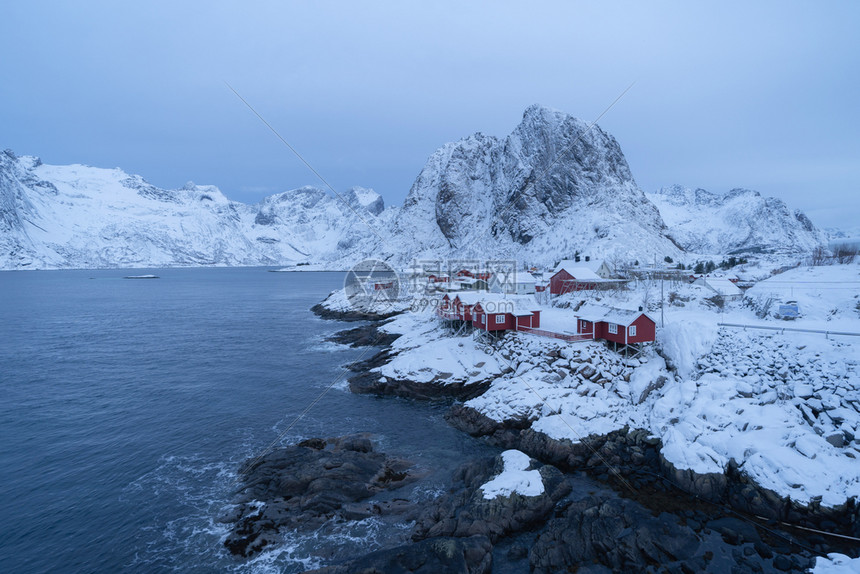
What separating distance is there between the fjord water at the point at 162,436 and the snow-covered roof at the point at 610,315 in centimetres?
1486

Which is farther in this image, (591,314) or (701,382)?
(591,314)

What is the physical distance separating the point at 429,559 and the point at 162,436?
21066mm

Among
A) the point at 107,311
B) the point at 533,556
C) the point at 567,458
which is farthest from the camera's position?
the point at 107,311

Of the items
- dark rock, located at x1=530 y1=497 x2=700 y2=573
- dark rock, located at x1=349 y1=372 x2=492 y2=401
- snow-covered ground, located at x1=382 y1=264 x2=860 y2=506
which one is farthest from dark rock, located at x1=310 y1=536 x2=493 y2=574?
dark rock, located at x1=349 y1=372 x2=492 y2=401

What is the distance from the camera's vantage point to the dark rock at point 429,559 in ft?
45.8

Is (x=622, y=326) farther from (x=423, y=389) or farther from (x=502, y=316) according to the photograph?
(x=423, y=389)

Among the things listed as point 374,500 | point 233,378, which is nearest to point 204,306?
point 233,378

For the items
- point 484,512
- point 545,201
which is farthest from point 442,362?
point 545,201

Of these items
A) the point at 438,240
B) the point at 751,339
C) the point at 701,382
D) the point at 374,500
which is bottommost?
the point at 374,500

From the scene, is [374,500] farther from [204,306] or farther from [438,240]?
[438,240]

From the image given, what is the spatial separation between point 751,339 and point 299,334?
167 feet

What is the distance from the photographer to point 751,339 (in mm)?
27750

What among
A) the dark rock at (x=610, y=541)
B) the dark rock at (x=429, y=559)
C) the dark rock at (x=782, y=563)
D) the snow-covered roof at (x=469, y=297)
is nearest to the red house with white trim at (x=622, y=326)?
the snow-covered roof at (x=469, y=297)

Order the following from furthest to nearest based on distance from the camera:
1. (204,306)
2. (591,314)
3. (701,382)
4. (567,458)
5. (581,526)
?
(204,306) < (591,314) < (701,382) < (567,458) < (581,526)
